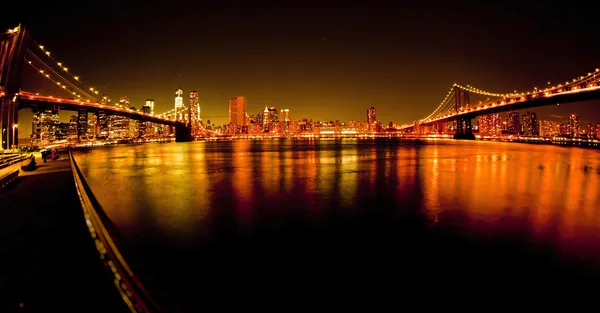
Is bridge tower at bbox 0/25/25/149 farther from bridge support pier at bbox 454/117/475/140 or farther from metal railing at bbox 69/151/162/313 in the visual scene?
bridge support pier at bbox 454/117/475/140

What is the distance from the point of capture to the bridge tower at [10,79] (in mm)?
26094

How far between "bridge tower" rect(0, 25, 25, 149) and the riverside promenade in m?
23.0

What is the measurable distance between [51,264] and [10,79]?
94.1ft

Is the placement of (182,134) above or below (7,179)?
above

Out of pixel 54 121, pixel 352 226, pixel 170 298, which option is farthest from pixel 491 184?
pixel 54 121

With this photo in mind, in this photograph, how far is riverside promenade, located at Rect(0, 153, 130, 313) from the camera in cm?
353

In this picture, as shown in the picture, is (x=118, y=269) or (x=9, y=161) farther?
(x=9, y=161)

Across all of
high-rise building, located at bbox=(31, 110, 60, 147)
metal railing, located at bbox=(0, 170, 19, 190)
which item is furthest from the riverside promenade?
high-rise building, located at bbox=(31, 110, 60, 147)

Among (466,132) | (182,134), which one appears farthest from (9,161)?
(466,132)

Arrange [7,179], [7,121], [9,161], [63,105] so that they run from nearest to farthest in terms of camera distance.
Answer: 1. [7,179]
2. [9,161]
3. [7,121]
4. [63,105]

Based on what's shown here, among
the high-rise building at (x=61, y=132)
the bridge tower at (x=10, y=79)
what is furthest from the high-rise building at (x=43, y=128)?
the bridge tower at (x=10, y=79)

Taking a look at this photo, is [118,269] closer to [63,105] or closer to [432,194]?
[432,194]

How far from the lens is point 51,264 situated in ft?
15.1

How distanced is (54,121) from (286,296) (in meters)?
125
